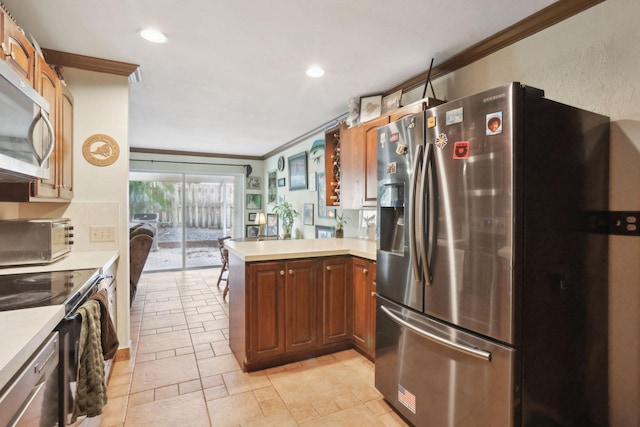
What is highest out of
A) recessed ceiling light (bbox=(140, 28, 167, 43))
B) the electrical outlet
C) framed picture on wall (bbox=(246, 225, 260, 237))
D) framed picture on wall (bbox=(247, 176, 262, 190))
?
recessed ceiling light (bbox=(140, 28, 167, 43))

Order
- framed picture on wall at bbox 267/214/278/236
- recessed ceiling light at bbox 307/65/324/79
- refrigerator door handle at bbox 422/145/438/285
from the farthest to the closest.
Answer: framed picture on wall at bbox 267/214/278/236, recessed ceiling light at bbox 307/65/324/79, refrigerator door handle at bbox 422/145/438/285

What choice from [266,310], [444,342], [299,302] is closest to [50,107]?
[266,310]

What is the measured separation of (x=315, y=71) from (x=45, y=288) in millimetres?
2271

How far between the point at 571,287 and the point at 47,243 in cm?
285

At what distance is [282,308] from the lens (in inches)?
99.3

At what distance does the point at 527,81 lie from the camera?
210 centimetres

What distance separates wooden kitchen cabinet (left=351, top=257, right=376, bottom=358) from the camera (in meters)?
2.55

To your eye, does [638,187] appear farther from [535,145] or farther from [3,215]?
[3,215]

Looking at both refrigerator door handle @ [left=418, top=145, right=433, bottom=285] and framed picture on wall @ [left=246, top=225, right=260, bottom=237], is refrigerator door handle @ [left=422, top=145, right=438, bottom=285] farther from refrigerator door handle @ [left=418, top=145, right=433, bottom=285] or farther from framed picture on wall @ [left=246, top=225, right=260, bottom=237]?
framed picture on wall @ [left=246, top=225, right=260, bottom=237]

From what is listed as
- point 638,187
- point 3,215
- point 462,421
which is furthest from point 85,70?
point 638,187

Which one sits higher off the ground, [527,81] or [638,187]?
[527,81]

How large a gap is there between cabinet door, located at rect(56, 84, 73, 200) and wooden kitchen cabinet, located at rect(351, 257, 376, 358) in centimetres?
215

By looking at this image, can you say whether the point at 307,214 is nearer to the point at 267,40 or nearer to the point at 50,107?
the point at 267,40

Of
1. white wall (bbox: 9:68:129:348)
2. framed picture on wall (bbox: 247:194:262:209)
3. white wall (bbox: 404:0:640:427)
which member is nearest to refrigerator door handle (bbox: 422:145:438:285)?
white wall (bbox: 404:0:640:427)
